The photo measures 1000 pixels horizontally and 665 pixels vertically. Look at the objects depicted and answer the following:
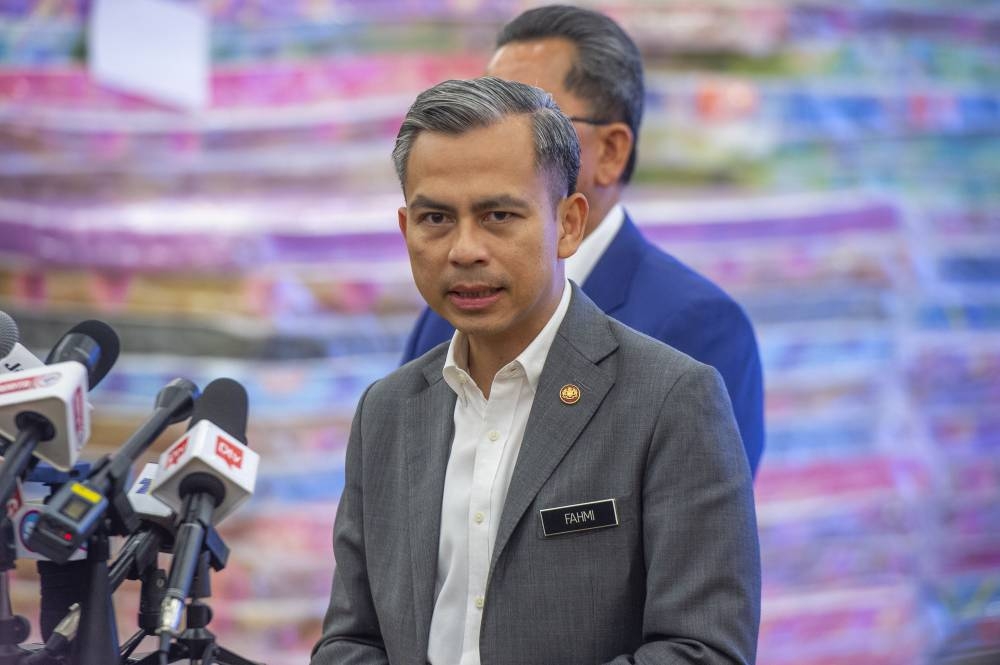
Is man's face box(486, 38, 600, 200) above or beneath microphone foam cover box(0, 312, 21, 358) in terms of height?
above

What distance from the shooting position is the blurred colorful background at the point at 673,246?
12.2 feet

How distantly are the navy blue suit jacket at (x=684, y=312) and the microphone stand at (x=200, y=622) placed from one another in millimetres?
967

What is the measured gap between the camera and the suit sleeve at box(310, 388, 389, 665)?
1751mm

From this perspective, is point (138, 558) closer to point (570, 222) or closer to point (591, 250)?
point (570, 222)

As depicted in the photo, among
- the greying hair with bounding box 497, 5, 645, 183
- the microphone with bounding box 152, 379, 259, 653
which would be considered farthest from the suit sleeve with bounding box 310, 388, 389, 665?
the greying hair with bounding box 497, 5, 645, 183

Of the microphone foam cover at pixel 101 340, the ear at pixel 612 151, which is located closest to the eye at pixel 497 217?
the microphone foam cover at pixel 101 340

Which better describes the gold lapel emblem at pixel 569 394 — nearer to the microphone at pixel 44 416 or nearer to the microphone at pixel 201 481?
the microphone at pixel 201 481

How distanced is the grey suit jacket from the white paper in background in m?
2.30

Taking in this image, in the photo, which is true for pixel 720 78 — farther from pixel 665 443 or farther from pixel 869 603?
pixel 665 443

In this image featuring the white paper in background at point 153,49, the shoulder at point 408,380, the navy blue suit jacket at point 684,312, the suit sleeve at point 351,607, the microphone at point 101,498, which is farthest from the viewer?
the white paper in background at point 153,49

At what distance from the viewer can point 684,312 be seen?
2.30 m

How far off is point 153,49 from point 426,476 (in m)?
2.36

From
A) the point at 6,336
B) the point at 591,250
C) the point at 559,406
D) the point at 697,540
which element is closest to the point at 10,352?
the point at 6,336

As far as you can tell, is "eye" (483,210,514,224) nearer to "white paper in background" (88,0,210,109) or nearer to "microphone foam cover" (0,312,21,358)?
"microphone foam cover" (0,312,21,358)
